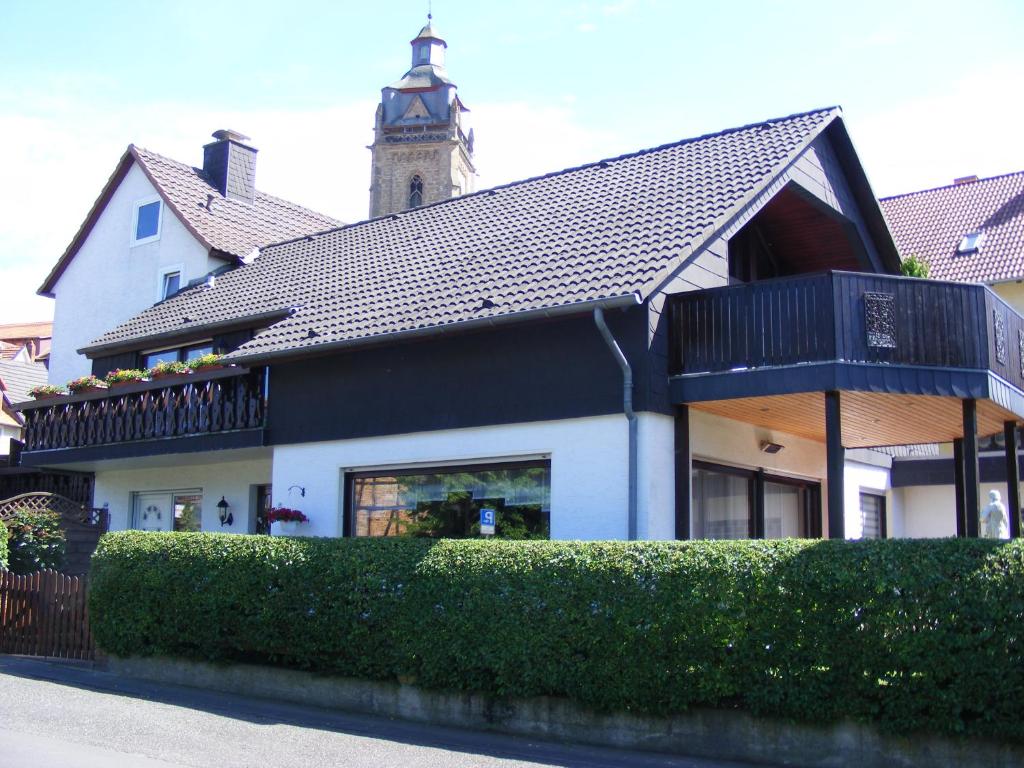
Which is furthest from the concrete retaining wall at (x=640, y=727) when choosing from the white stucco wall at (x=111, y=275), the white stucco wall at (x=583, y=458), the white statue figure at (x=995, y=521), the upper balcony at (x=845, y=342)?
the white stucco wall at (x=111, y=275)

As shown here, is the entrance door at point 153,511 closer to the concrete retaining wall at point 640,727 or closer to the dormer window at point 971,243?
the concrete retaining wall at point 640,727

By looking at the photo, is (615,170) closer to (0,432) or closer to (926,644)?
(926,644)

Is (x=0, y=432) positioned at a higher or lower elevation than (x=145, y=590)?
higher

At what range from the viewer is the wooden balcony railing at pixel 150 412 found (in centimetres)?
1753

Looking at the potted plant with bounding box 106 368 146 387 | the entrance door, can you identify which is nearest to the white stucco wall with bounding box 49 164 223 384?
the potted plant with bounding box 106 368 146 387

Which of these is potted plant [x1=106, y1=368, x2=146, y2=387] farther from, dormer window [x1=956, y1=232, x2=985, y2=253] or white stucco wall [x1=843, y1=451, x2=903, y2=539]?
dormer window [x1=956, y1=232, x2=985, y2=253]

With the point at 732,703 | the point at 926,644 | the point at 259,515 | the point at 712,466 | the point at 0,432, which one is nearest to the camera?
the point at 926,644

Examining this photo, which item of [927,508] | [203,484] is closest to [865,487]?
[927,508]

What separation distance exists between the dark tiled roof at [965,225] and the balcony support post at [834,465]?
16.8 m

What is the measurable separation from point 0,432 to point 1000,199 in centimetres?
4212

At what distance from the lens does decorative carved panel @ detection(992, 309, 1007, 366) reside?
514 inches

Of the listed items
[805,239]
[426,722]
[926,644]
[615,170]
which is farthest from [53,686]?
[805,239]

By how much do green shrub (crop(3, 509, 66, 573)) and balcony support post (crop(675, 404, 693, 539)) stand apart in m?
10.2

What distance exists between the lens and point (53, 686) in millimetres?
12477
